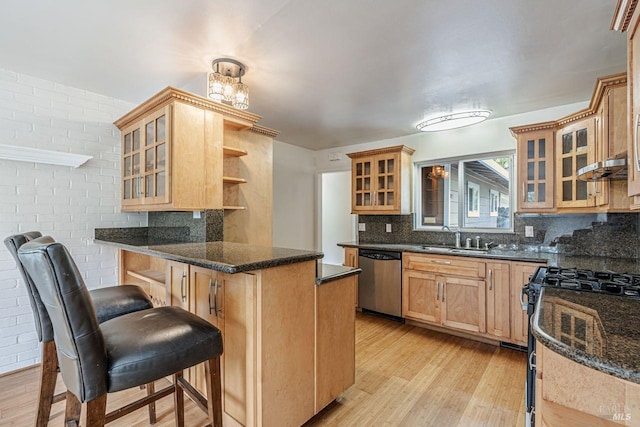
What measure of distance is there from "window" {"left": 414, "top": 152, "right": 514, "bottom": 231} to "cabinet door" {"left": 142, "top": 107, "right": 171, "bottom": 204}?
3117mm

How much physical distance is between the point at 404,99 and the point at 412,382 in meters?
2.51

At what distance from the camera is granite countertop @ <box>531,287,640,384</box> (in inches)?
27.5

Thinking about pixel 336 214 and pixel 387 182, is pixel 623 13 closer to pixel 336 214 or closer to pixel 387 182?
→ pixel 387 182

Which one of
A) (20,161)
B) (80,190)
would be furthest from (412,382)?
(20,161)

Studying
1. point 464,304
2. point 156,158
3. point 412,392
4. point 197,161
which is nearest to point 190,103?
point 197,161

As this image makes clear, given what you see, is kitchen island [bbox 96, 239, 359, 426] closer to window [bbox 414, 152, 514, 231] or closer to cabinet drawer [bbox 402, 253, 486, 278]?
cabinet drawer [bbox 402, 253, 486, 278]

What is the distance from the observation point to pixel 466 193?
3.74m

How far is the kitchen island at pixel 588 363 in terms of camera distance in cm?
71

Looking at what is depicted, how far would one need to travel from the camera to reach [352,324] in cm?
201

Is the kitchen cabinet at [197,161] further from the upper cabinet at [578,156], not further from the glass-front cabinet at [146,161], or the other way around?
the upper cabinet at [578,156]

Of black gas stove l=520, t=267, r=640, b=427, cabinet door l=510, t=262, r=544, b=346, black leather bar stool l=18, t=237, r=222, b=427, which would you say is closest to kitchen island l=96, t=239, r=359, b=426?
black leather bar stool l=18, t=237, r=222, b=427

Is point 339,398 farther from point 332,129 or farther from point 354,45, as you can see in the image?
point 332,129

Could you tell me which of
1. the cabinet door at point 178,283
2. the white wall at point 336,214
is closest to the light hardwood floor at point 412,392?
the cabinet door at point 178,283

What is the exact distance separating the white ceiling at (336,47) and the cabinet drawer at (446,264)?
63.2 inches
